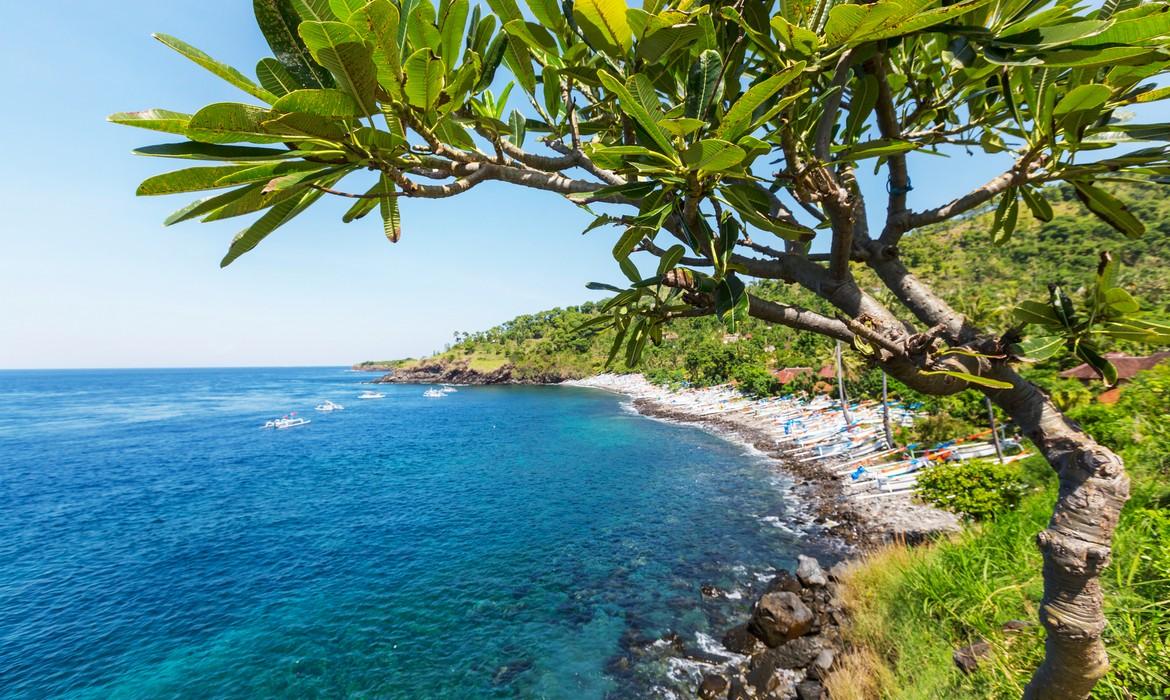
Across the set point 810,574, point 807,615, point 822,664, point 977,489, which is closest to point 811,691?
point 822,664

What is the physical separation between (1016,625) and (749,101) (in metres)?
6.36

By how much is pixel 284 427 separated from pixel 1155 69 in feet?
170

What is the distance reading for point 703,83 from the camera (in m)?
1.31

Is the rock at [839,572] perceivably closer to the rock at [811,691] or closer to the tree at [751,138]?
the rock at [811,691]

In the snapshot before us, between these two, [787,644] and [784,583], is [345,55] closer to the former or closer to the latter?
[787,644]

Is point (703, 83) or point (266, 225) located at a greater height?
point (703, 83)

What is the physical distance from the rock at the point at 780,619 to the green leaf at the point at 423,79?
33.1ft

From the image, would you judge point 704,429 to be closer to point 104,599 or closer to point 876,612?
point 876,612

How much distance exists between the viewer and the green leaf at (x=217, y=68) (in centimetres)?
99

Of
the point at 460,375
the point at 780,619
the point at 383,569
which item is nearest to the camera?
the point at 780,619

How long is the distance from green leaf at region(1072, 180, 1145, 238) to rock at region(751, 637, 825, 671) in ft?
27.3

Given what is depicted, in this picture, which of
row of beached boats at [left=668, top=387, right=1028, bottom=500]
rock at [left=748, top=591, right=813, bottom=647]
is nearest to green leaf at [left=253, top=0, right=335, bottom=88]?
rock at [left=748, top=591, right=813, bottom=647]

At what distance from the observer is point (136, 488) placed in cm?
2373

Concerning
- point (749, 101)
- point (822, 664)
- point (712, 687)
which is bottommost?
point (712, 687)
